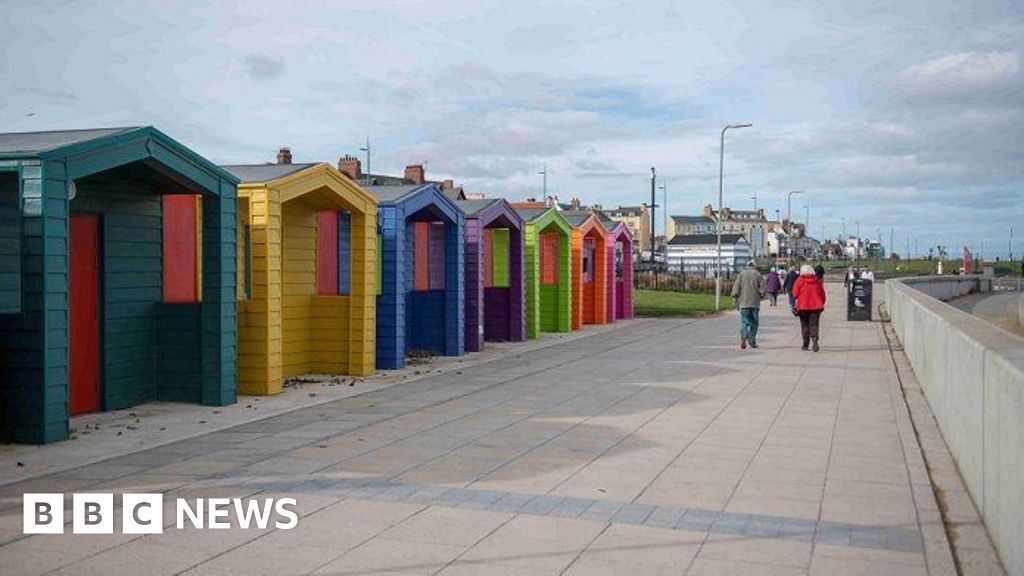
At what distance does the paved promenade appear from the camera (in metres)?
5.89

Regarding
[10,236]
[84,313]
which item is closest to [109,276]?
[84,313]

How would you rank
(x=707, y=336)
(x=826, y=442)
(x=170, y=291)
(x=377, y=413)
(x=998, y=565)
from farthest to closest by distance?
(x=707, y=336), (x=170, y=291), (x=377, y=413), (x=826, y=442), (x=998, y=565)

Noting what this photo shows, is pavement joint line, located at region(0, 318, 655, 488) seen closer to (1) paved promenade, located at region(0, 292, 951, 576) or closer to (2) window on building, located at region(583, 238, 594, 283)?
(1) paved promenade, located at region(0, 292, 951, 576)

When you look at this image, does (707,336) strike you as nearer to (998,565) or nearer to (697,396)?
(697,396)

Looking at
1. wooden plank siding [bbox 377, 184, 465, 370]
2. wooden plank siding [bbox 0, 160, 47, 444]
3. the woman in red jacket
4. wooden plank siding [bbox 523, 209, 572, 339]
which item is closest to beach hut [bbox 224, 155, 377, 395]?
wooden plank siding [bbox 377, 184, 465, 370]

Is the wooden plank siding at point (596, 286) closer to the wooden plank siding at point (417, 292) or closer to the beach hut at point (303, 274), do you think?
the wooden plank siding at point (417, 292)

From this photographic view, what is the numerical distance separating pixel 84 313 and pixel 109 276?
54 cm

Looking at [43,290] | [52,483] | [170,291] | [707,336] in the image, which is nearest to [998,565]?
[52,483]

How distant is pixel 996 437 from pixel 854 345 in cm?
1546

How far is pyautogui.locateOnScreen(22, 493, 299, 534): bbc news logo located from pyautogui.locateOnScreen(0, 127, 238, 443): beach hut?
7.92ft

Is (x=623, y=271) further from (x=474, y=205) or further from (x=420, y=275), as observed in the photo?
(x=420, y=275)

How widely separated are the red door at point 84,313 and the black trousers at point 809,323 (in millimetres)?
12739

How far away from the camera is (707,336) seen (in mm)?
23188

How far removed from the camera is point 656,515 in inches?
271
